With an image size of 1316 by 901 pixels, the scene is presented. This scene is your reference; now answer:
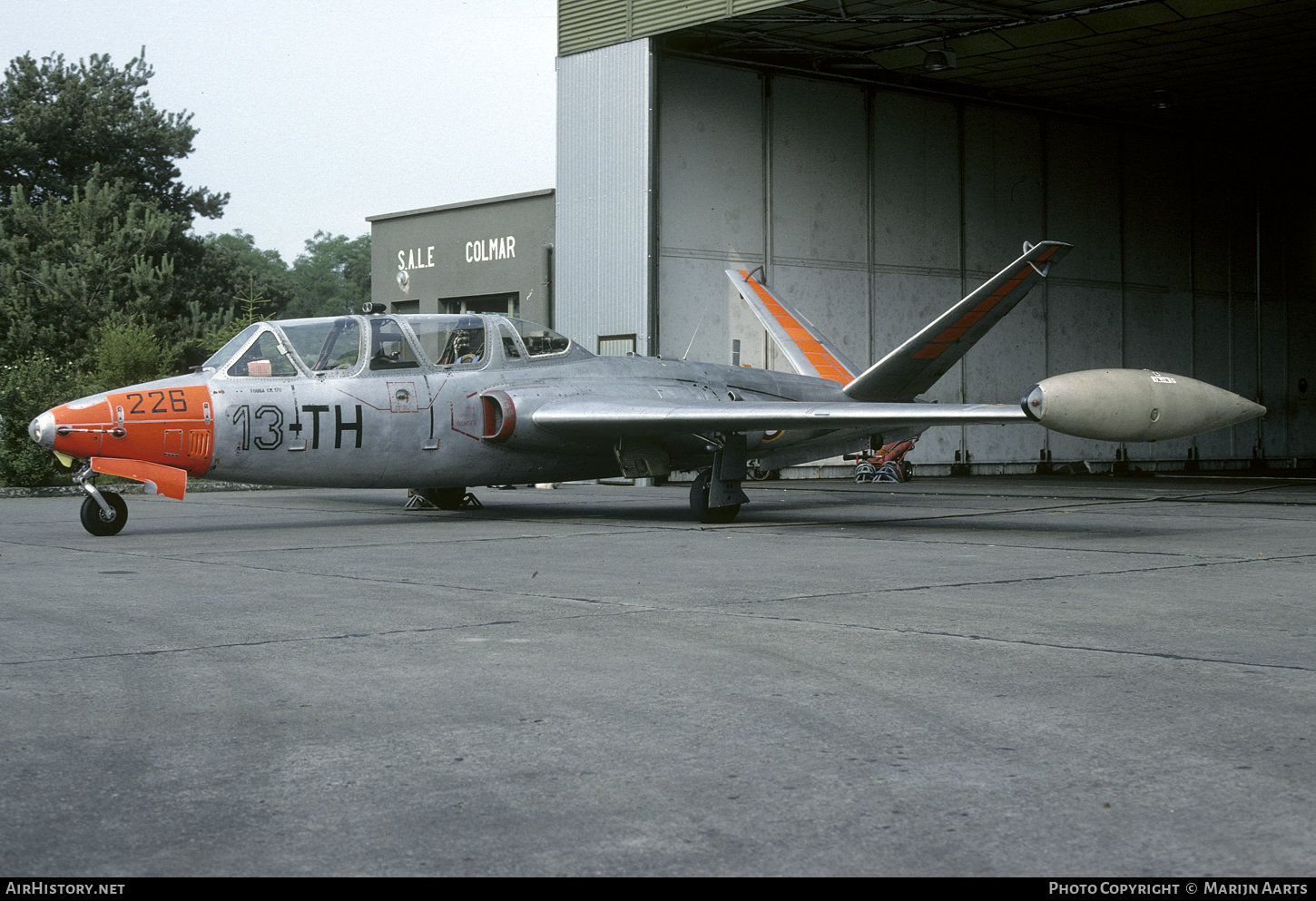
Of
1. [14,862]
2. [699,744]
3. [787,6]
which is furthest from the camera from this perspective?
[787,6]

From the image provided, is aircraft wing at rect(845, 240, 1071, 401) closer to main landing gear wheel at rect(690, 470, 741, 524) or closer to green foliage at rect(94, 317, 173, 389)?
main landing gear wheel at rect(690, 470, 741, 524)

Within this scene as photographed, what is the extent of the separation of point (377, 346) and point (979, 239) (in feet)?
61.6

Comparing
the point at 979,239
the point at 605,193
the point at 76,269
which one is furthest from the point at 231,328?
the point at 979,239

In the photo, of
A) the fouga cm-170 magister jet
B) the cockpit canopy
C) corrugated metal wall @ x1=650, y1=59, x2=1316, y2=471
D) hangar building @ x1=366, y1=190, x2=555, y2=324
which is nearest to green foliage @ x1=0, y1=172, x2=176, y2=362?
hangar building @ x1=366, y1=190, x2=555, y2=324

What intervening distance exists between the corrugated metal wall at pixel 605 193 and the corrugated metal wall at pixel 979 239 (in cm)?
64

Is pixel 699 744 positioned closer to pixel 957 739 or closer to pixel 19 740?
pixel 957 739

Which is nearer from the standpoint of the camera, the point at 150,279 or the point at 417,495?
the point at 417,495

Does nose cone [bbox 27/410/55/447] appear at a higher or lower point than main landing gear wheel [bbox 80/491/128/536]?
higher

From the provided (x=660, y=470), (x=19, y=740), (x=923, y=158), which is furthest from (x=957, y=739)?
(x=923, y=158)

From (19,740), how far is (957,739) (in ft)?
9.76

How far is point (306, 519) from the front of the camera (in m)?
14.4

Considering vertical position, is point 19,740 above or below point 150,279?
below

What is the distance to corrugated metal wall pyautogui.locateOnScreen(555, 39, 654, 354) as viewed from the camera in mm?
22453

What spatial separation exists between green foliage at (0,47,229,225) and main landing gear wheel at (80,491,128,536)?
3314 cm
